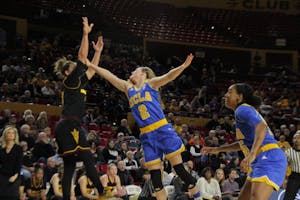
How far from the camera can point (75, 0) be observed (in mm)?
26719

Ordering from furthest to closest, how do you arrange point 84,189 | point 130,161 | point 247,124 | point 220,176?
1. point 130,161
2. point 220,176
3. point 84,189
4. point 247,124

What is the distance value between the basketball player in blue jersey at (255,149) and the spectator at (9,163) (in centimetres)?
351

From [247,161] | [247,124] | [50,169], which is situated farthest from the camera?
[50,169]

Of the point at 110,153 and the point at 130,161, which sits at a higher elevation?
the point at 110,153

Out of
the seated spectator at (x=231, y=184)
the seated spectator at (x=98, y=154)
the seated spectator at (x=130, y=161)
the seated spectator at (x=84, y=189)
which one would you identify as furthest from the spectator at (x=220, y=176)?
the seated spectator at (x=84, y=189)

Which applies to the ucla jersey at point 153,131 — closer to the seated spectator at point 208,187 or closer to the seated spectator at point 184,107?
the seated spectator at point 208,187

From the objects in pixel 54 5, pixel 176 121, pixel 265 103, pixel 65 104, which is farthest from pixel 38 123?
pixel 54 5

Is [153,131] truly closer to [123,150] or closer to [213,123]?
[123,150]

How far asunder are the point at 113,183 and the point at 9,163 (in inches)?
139

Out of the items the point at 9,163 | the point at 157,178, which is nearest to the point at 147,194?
the point at 9,163

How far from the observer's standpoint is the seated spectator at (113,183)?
37.9 feet

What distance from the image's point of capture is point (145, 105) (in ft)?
23.8

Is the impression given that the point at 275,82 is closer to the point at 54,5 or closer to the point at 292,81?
the point at 292,81

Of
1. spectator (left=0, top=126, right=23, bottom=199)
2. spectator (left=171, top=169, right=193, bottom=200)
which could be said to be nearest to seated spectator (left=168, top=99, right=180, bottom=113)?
spectator (left=171, top=169, right=193, bottom=200)
